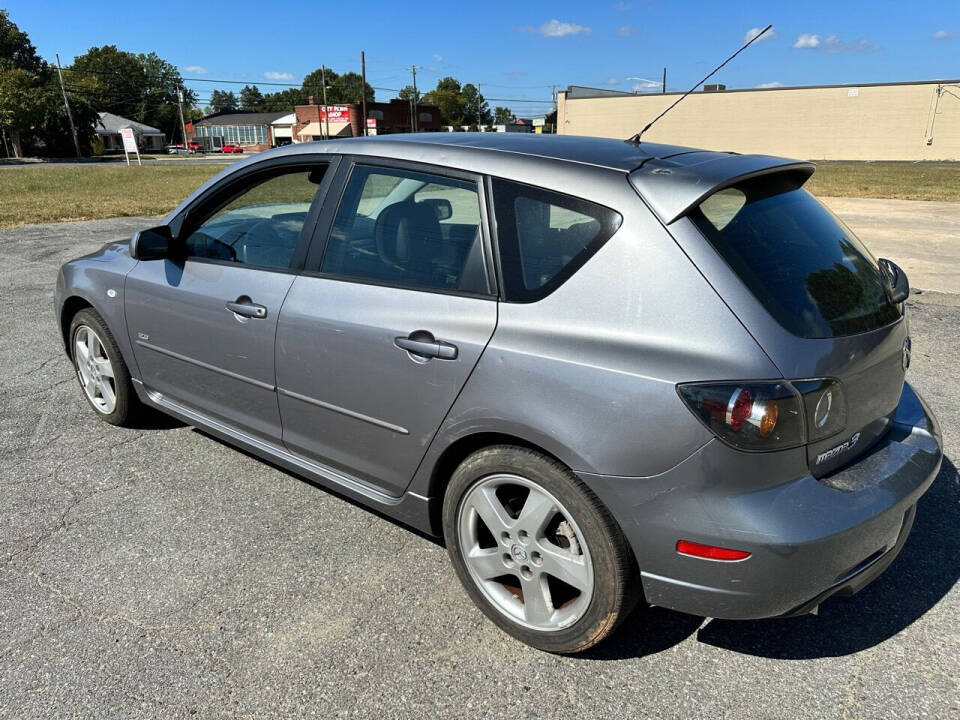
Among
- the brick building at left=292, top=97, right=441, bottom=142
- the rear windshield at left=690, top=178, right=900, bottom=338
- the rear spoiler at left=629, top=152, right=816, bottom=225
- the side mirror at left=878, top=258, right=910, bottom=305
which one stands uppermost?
the brick building at left=292, top=97, right=441, bottom=142

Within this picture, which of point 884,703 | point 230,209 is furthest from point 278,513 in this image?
point 884,703

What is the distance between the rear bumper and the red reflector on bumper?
0.02m

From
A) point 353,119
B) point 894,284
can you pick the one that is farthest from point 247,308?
point 353,119

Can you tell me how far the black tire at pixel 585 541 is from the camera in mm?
2133

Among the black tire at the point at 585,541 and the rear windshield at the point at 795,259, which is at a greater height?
the rear windshield at the point at 795,259

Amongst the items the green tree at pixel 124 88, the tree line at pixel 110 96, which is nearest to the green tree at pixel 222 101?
the tree line at pixel 110 96

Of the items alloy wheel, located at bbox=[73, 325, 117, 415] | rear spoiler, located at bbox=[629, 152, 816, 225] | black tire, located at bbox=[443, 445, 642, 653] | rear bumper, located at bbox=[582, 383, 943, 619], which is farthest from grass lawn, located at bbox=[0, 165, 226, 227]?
rear bumper, located at bbox=[582, 383, 943, 619]

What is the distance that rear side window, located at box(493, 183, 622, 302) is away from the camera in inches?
87.4

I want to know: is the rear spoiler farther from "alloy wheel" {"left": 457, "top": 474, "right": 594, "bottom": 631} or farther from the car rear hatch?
"alloy wheel" {"left": 457, "top": 474, "right": 594, "bottom": 631}

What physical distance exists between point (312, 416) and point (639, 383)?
147 cm

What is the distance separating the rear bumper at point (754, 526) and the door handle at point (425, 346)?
2.11 feet

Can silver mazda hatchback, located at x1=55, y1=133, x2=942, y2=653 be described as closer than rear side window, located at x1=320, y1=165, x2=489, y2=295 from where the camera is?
Yes

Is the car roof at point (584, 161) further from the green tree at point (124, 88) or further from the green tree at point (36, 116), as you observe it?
the green tree at point (124, 88)

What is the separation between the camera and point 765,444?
192cm
